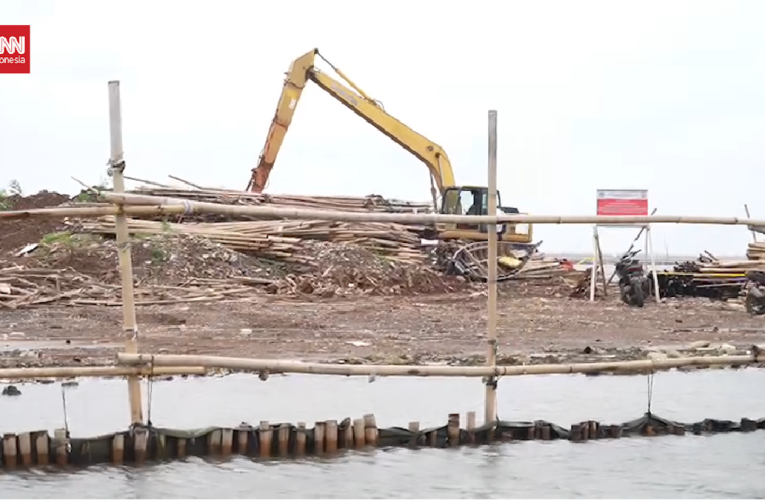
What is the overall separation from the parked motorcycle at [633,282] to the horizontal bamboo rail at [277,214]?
986 centimetres

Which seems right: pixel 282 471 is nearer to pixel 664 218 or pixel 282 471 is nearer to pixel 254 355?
pixel 664 218

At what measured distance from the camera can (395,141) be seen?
2409 cm

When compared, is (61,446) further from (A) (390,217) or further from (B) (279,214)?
(A) (390,217)

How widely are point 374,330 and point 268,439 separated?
7.03 metres

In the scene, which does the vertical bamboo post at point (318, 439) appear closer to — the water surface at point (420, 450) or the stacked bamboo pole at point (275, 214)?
the water surface at point (420, 450)

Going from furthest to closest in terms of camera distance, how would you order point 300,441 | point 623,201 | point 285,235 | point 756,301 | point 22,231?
1. point 22,231
2. point 285,235
3. point 623,201
4. point 756,301
5. point 300,441

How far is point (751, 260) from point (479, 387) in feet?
37.8

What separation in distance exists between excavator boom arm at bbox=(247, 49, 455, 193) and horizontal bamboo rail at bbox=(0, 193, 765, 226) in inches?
613

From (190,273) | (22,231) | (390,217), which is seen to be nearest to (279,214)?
(390,217)

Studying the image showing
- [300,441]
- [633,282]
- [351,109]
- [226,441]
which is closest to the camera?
[226,441]

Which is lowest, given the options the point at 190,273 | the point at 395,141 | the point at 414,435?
the point at 414,435

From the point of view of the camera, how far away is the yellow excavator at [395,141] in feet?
72.0

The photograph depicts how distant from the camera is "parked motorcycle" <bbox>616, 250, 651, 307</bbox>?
17625 millimetres

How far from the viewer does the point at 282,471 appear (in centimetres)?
689
